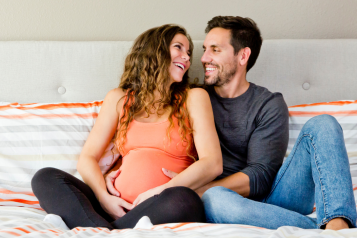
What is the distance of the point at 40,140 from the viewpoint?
55.2 inches

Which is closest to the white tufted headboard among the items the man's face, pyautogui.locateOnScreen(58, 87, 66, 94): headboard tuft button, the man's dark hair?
pyautogui.locateOnScreen(58, 87, 66, 94): headboard tuft button

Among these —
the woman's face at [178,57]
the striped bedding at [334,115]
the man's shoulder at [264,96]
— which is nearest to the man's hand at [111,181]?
the woman's face at [178,57]

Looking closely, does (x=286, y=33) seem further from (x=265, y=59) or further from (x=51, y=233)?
(x=51, y=233)

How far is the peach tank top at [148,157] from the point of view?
3.85 ft

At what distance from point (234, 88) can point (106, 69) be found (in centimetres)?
68

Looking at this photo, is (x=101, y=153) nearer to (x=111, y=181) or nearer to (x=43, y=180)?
(x=111, y=181)

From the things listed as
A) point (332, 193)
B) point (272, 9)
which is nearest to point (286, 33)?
point (272, 9)

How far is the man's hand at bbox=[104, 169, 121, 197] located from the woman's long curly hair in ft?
0.33

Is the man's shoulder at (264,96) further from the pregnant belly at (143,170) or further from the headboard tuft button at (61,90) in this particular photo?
the headboard tuft button at (61,90)

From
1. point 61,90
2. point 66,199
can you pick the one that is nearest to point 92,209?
Result: point 66,199

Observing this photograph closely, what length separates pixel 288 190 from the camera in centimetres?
112

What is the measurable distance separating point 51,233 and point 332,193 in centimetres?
81

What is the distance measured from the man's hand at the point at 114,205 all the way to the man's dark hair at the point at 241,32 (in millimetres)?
875

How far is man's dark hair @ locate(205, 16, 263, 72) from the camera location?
1.49 meters
